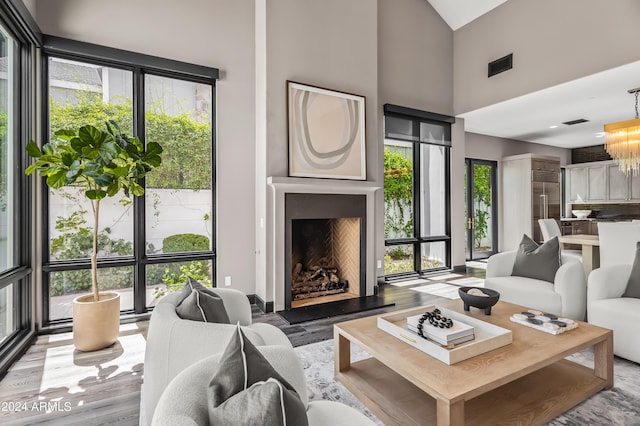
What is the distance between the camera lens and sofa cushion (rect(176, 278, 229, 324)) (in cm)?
161

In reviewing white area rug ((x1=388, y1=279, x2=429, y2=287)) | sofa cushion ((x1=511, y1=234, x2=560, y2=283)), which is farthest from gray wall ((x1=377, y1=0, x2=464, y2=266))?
sofa cushion ((x1=511, y1=234, x2=560, y2=283))

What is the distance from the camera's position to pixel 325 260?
476 centimetres

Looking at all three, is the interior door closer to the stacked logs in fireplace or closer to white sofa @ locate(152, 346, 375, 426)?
the stacked logs in fireplace

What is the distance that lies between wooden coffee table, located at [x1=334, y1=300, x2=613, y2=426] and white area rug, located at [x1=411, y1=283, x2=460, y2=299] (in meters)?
2.17

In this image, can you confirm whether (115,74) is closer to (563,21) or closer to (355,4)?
(355,4)

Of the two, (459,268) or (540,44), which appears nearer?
(540,44)

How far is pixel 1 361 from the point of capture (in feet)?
7.88

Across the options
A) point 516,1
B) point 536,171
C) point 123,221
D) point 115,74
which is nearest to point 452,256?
point 536,171

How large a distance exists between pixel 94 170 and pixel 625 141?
5.77m

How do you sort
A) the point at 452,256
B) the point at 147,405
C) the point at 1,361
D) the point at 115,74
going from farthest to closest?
the point at 452,256
the point at 115,74
the point at 1,361
the point at 147,405

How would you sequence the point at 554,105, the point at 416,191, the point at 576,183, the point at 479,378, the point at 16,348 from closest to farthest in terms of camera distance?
the point at 479,378
the point at 16,348
the point at 554,105
the point at 416,191
the point at 576,183

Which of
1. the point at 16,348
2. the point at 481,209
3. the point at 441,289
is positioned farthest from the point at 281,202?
the point at 481,209

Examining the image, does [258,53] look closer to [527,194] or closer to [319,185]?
[319,185]

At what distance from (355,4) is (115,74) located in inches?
119
